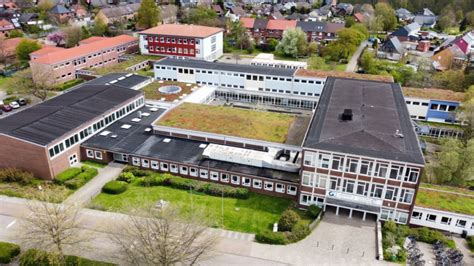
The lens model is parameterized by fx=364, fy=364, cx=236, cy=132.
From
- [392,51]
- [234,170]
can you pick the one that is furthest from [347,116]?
[392,51]

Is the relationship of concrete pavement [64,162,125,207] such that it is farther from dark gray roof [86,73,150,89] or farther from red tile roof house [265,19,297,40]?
red tile roof house [265,19,297,40]

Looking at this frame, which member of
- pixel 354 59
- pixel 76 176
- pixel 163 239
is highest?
pixel 163 239

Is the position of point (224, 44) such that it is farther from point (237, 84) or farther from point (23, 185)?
point (23, 185)

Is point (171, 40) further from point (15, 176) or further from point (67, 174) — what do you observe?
point (15, 176)

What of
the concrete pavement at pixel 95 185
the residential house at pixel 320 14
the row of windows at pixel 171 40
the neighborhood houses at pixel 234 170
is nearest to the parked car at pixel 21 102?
the neighborhood houses at pixel 234 170

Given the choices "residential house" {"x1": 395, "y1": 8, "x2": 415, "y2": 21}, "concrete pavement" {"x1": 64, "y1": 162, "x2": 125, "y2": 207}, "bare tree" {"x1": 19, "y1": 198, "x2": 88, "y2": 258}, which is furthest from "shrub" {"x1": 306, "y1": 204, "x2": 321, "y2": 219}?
"residential house" {"x1": 395, "y1": 8, "x2": 415, "y2": 21}
